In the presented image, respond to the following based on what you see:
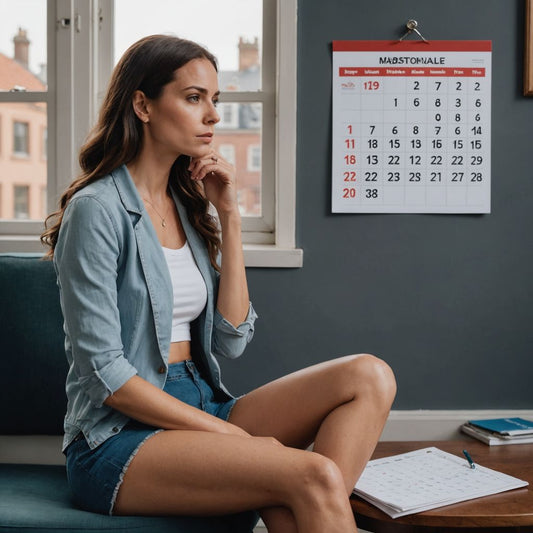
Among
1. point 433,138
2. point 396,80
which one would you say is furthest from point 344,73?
point 433,138

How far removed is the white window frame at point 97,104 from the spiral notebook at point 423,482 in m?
0.69

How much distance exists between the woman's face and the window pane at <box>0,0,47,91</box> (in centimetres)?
87

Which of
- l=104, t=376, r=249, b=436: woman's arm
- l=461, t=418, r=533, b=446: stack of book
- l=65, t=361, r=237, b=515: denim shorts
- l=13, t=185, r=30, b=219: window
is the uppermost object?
l=13, t=185, r=30, b=219: window

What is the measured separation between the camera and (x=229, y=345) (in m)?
1.61

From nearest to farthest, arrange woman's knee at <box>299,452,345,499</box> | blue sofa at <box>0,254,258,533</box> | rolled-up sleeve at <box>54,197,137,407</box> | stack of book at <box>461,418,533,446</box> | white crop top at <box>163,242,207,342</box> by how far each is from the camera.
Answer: woman's knee at <box>299,452,345,499</box>, rolled-up sleeve at <box>54,197,137,407</box>, white crop top at <box>163,242,207,342</box>, blue sofa at <box>0,254,258,533</box>, stack of book at <box>461,418,533,446</box>

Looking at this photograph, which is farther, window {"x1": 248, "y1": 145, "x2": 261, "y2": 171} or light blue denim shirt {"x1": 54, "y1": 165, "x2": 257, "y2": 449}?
window {"x1": 248, "y1": 145, "x2": 261, "y2": 171}

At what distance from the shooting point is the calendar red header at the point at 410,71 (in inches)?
81.0

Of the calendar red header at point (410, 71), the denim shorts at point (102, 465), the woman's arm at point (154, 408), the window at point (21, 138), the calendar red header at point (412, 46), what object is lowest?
the denim shorts at point (102, 465)

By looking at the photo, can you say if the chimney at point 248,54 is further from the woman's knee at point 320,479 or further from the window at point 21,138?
the woman's knee at point 320,479

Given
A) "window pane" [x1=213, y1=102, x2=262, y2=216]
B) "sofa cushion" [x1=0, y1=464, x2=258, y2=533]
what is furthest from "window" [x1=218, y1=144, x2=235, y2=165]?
"sofa cushion" [x1=0, y1=464, x2=258, y2=533]

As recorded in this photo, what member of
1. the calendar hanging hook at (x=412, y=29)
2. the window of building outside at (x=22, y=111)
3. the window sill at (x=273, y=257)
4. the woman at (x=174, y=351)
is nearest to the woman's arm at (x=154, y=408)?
the woman at (x=174, y=351)

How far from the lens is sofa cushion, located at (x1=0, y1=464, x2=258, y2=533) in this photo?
1265mm

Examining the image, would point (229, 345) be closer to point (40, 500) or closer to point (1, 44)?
point (40, 500)

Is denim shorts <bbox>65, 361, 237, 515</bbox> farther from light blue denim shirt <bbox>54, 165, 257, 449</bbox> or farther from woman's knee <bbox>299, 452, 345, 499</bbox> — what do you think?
woman's knee <bbox>299, 452, 345, 499</bbox>
